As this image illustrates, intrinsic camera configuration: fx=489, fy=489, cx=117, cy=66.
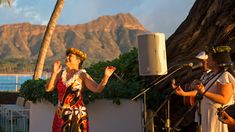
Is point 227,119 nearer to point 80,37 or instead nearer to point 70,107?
point 70,107

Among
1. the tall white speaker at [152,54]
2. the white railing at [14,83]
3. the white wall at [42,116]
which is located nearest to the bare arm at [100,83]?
the tall white speaker at [152,54]

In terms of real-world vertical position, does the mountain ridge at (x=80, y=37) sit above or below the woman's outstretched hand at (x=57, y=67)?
above

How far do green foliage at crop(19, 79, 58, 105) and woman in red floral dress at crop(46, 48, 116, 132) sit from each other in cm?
298

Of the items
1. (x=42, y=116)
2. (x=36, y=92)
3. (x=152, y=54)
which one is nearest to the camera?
(x=152, y=54)

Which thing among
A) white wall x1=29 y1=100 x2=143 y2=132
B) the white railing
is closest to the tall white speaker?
white wall x1=29 y1=100 x2=143 y2=132

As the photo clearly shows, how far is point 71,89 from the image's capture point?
557 centimetres

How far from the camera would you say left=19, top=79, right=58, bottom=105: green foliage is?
8.77m

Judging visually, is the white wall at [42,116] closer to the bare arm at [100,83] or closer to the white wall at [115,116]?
the white wall at [115,116]

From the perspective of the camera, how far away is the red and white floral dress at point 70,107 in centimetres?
557

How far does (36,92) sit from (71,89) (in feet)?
12.0

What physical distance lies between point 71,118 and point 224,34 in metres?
3.17

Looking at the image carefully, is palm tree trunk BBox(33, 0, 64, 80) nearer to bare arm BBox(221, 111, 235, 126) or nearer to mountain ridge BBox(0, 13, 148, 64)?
bare arm BBox(221, 111, 235, 126)

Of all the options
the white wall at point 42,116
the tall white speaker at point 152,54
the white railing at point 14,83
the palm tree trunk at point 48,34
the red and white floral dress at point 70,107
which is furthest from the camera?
the white railing at point 14,83

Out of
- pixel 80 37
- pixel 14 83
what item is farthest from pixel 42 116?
pixel 80 37
